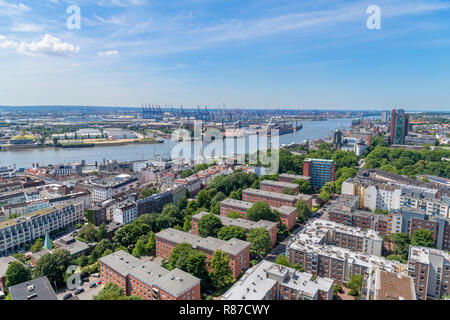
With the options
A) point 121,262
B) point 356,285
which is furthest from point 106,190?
point 356,285

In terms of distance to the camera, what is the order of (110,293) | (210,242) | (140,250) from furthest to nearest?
1. (140,250)
2. (210,242)
3. (110,293)

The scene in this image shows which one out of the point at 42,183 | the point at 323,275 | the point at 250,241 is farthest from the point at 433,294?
the point at 42,183

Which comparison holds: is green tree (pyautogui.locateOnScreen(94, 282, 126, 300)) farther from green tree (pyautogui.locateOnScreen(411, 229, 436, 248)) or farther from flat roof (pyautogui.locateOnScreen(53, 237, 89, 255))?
green tree (pyautogui.locateOnScreen(411, 229, 436, 248))

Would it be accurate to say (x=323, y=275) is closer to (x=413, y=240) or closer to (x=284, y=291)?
(x=284, y=291)

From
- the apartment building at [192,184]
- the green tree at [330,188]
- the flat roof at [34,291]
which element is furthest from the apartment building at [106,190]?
the green tree at [330,188]

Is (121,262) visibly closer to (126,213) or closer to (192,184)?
(126,213)
